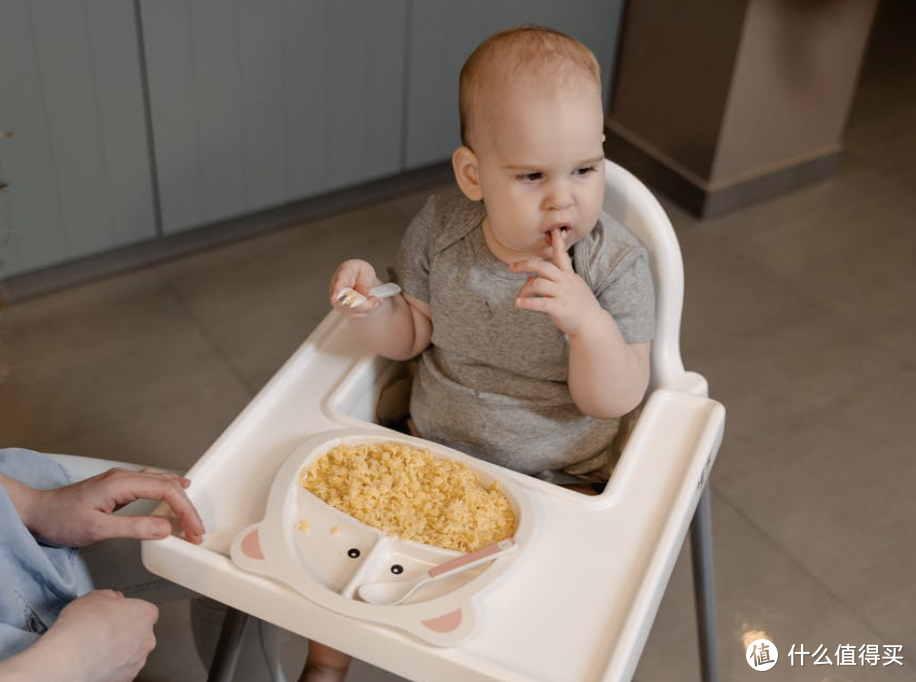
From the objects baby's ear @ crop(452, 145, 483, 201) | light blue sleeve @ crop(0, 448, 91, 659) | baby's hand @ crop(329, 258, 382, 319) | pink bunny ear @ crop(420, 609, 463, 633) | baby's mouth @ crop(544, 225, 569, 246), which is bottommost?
light blue sleeve @ crop(0, 448, 91, 659)

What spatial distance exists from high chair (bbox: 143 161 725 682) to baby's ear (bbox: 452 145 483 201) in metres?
0.17

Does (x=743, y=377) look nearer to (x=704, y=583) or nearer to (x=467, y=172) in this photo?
(x=704, y=583)

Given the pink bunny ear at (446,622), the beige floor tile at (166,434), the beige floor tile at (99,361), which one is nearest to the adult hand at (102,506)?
the pink bunny ear at (446,622)

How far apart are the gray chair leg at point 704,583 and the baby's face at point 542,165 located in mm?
355

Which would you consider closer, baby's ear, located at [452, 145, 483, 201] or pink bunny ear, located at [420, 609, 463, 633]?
pink bunny ear, located at [420, 609, 463, 633]

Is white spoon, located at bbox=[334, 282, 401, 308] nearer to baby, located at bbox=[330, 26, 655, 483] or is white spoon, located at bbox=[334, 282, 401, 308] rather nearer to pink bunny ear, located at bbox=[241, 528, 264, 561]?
baby, located at bbox=[330, 26, 655, 483]

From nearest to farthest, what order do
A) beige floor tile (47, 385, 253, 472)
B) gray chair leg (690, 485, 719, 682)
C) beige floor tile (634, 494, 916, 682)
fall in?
gray chair leg (690, 485, 719, 682) → beige floor tile (634, 494, 916, 682) → beige floor tile (47, 385, 253, 472)

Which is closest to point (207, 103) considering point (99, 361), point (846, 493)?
point (99, 361)

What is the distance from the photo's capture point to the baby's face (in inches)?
35.9

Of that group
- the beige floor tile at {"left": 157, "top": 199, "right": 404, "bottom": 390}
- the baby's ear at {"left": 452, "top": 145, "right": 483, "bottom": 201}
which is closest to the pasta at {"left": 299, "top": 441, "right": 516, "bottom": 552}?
the baby's ear at {"left": 452, "top": 145, "right": 483, "bottom": 201}

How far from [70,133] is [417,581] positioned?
57.8 inches

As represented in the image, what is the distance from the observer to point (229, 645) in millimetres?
1016

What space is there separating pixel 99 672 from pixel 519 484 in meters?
0.38

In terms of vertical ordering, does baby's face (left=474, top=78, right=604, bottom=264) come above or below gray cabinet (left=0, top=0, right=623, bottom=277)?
above
